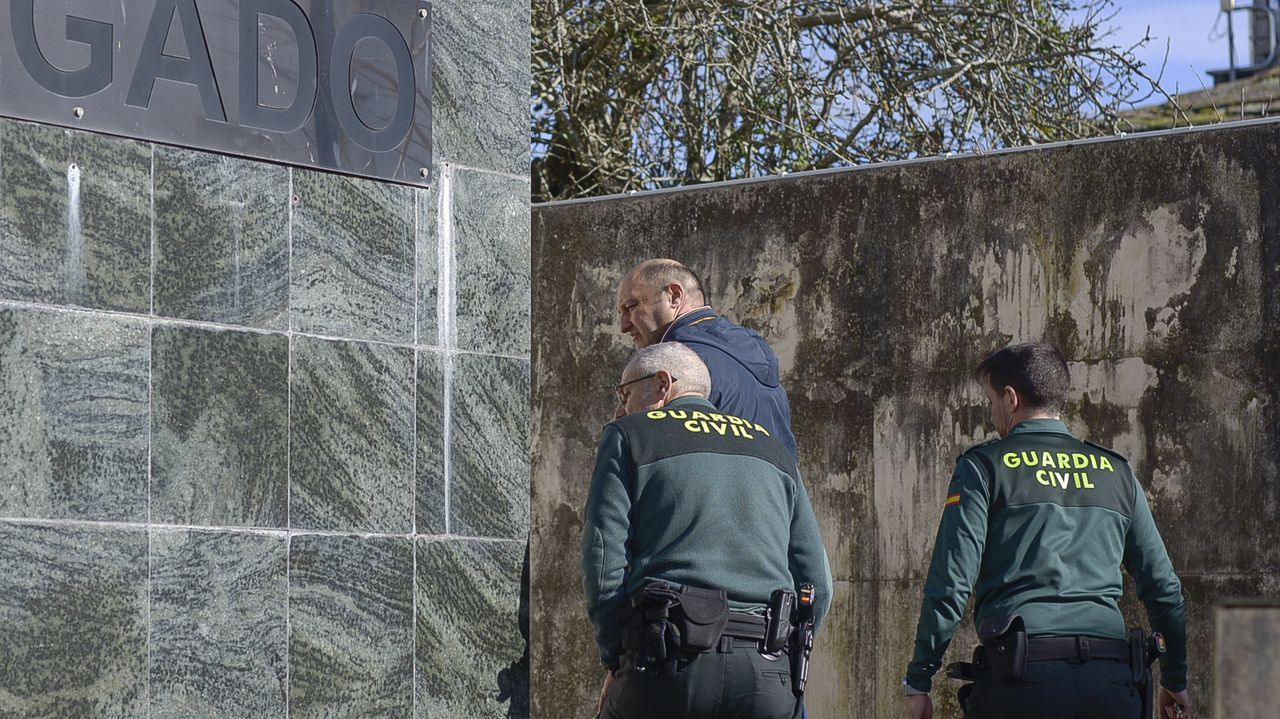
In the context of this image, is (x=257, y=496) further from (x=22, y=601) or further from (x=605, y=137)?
(x=605, y=137)

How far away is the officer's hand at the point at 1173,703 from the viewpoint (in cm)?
534

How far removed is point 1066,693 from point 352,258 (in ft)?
7.44

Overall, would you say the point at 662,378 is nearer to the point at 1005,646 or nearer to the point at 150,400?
the point at 1005,646

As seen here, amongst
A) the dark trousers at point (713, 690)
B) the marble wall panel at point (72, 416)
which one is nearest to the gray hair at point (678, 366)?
the dark trousers at point (713, 690)

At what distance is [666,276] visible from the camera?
5844 mm

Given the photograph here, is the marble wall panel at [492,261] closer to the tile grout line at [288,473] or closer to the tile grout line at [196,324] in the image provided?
the tile grout line at [196,324]

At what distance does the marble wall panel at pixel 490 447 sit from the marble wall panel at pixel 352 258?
293 mm

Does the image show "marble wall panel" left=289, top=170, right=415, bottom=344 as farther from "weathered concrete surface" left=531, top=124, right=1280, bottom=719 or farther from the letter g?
"weathered concrete surface" left=531, top=124, right=1280, bottom=719

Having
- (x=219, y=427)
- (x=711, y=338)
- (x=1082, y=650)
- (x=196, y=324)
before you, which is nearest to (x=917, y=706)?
(x=1082, y=650)

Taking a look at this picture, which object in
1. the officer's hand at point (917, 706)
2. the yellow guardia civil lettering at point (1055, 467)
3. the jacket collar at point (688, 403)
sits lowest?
the officer's hand at point (917, 706)

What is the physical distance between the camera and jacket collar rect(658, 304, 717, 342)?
18.9 ft

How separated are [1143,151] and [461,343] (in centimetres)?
273

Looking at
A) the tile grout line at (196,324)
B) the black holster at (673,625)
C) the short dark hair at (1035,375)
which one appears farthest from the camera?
the short dark hair at (1035,375)

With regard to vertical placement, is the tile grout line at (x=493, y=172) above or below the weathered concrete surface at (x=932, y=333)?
above
